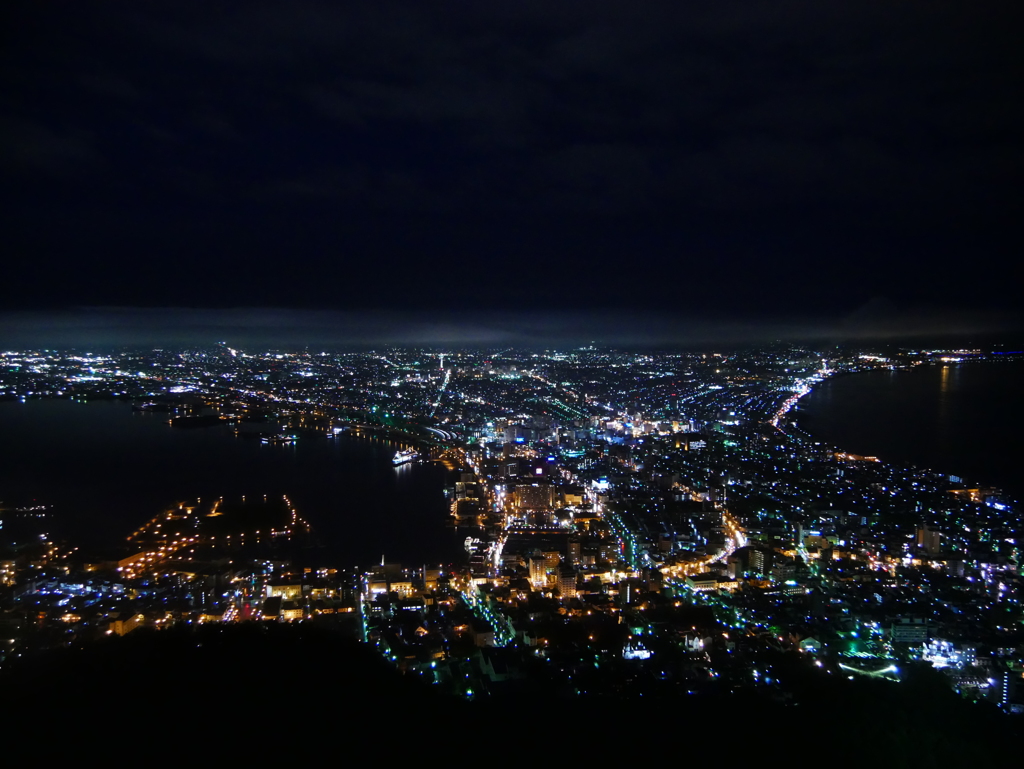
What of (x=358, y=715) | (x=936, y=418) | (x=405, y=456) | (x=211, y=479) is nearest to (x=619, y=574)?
(x=358, y=715)

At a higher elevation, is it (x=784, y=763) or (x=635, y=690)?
(x=784, y=763)

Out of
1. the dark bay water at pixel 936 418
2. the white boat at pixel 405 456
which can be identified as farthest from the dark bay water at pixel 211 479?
the dark bay water at pixel 936 418

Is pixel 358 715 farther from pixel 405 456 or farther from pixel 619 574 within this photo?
pixel 405 456

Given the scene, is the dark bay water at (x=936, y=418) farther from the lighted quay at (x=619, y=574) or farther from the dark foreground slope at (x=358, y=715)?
the dark foreground slope at (x=358, y=715)

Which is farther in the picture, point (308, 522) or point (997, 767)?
point (308, 522)

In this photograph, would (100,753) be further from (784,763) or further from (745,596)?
(745,596)

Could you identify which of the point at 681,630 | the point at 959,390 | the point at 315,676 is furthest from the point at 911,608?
the point at 959,390
